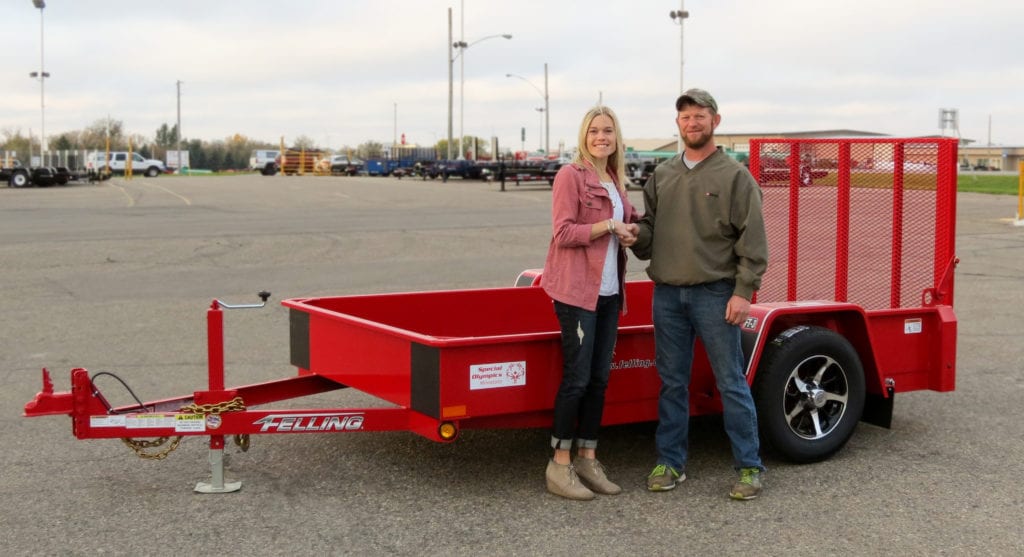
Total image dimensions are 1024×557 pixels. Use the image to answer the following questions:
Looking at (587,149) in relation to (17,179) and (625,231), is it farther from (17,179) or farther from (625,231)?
(17,179)

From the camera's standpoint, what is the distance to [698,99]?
5.09m

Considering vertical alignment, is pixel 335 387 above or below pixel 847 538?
above

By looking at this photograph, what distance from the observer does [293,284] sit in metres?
13.6

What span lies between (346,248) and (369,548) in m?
13.6

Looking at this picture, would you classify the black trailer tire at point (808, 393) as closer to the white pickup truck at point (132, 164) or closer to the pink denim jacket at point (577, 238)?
the pink denim jacket at point (577, 238)

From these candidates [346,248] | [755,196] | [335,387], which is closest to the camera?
[755,196]

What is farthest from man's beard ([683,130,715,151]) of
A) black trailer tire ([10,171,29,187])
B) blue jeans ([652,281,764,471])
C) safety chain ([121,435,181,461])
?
black trailer tire ([10,171,29,187])

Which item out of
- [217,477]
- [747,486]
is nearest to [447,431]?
[217,477]

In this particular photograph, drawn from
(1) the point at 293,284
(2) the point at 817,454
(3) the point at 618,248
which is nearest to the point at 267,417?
(3) the point at 618,248

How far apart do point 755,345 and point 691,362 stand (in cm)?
40

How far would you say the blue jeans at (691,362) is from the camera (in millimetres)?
5141

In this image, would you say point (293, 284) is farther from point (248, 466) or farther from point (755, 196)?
point (755, 196)

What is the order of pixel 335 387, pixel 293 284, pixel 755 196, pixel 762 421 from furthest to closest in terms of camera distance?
pixel 293 284 < pixel 335 387 < pixel 762 421 < pixel 755 196

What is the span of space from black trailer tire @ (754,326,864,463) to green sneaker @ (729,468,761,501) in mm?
400
